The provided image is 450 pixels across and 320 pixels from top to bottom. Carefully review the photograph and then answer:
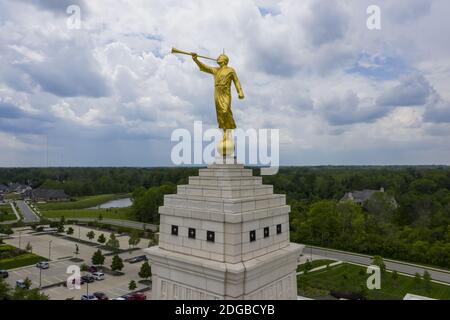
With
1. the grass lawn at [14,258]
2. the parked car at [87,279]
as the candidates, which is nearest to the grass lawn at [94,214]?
the grass lawn at [14,258]

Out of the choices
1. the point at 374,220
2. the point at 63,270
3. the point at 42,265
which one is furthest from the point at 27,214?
the point at 374,220

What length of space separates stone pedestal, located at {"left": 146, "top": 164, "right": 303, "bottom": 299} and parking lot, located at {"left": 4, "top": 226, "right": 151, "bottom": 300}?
837 inches

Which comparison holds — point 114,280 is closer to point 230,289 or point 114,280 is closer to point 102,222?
point 230,289

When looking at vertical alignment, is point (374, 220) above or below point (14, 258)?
above

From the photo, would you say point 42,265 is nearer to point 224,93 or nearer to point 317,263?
point 317,263

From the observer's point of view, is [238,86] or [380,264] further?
[380,264]

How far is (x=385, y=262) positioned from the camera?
51.7 meters

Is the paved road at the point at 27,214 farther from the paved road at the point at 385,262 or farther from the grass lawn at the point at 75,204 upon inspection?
the paved road at the point at 385,262

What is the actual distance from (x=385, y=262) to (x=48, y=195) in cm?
12378

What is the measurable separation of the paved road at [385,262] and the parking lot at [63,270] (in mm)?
28650

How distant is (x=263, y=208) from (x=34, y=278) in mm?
42362

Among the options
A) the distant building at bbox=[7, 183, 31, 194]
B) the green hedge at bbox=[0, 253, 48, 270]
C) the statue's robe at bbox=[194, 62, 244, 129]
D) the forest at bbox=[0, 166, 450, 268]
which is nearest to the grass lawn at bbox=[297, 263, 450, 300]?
the forest at bbox=[0, 166, 450, 268]

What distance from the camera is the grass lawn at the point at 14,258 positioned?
166 ft

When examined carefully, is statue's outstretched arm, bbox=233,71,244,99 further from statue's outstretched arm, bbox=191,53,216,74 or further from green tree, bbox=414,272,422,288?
green tree, bbox=414,272,422,288
